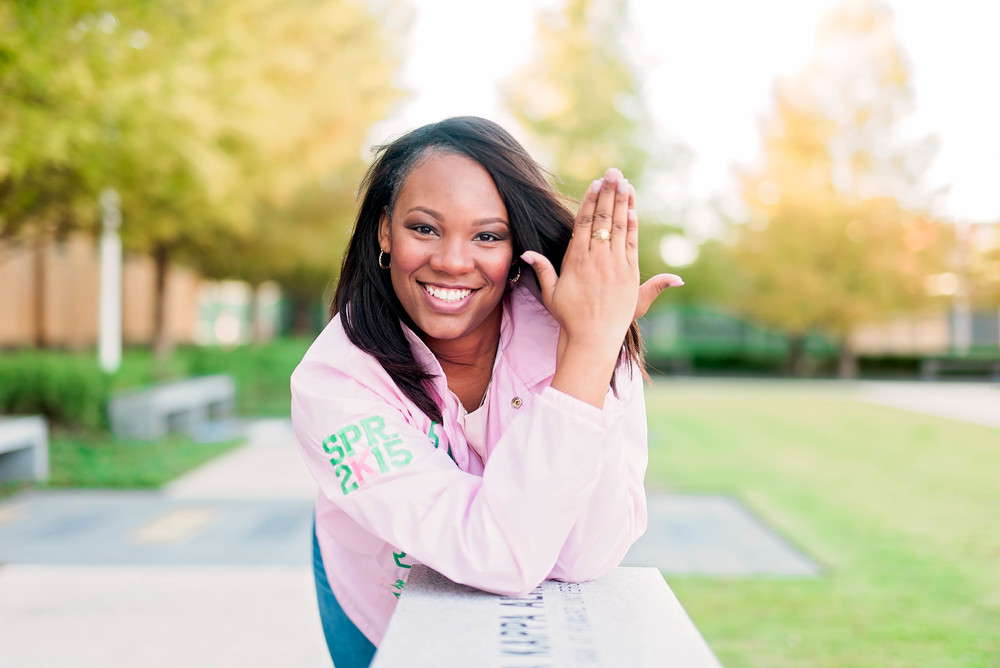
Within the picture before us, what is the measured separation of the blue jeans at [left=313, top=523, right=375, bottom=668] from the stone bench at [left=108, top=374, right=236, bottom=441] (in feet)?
27.5

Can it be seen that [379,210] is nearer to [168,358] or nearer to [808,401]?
[168,358]

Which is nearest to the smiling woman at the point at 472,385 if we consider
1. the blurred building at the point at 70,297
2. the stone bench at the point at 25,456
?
the stone bench at the point at 25,456

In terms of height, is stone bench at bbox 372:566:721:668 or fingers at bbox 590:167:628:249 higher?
fingers at bbox 590:167:628:249

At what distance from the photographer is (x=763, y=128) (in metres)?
24.5

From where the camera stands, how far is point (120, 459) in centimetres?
821

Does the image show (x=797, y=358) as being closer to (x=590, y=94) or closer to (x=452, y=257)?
(x=590, y=94)

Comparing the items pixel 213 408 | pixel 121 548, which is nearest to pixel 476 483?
pixel 121 548

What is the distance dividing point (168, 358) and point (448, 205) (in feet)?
43.2

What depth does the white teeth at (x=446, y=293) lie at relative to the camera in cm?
174

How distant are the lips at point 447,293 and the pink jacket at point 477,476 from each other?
0.11 metres

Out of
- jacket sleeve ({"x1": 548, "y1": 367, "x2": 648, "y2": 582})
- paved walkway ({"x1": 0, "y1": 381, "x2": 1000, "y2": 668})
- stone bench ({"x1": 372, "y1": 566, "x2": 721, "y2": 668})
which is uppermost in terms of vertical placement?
jacket sleeve ({"x1": 548, "y1": 367, "x2": 648, "y2": 582})

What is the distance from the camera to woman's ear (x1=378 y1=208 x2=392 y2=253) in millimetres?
1869

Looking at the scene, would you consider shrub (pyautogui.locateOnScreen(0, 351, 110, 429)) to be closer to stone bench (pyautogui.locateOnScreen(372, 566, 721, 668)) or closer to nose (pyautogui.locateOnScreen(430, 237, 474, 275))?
nose (pyautogui.locateOnScreen(430, 237, 474, 275))

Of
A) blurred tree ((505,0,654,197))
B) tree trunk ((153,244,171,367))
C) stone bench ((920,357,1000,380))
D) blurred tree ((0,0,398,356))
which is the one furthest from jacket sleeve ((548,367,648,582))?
stone bench ((920,357,1000,380))
